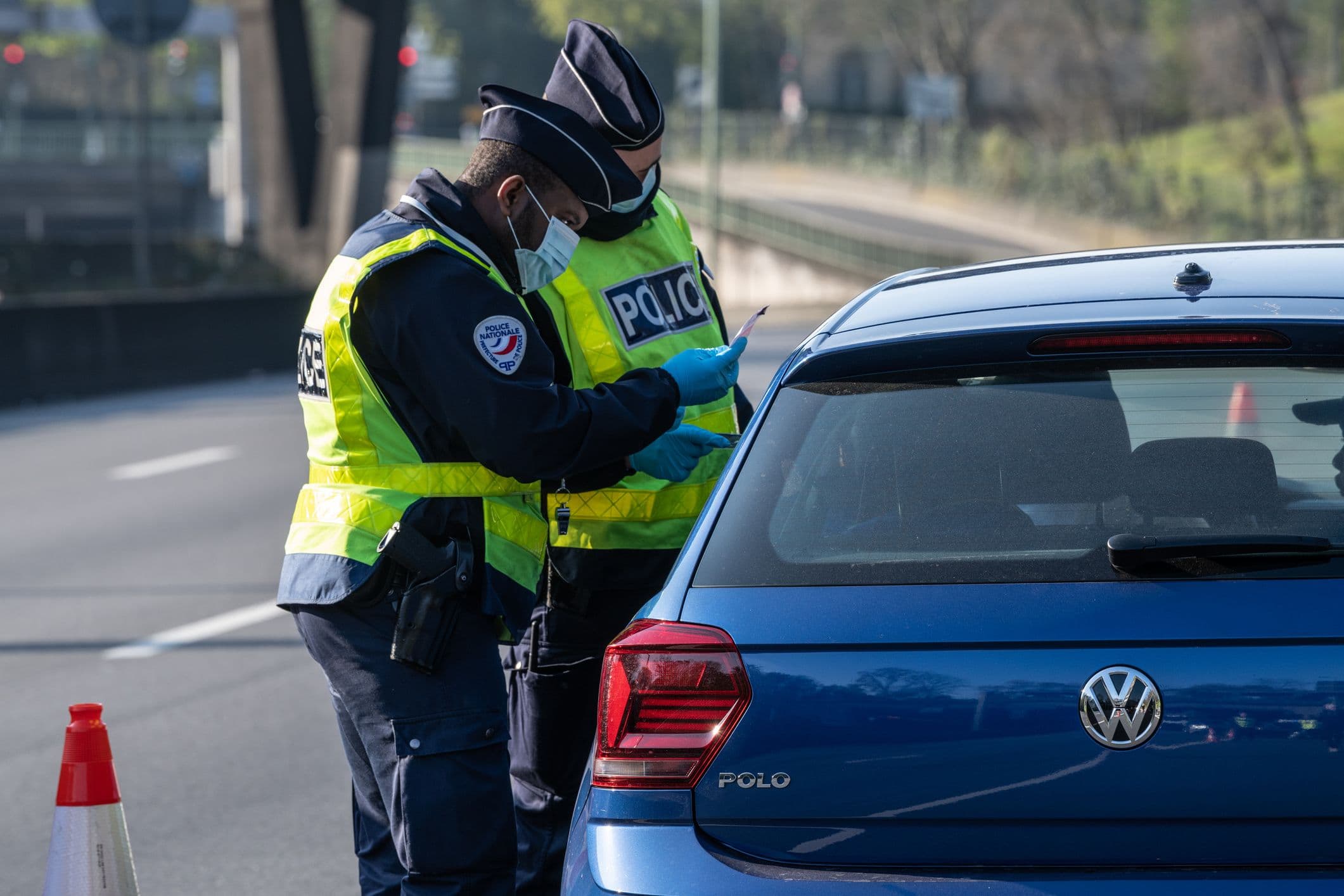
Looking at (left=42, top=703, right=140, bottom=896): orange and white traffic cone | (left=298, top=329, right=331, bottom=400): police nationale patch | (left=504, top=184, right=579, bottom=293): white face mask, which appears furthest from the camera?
(left=42, top=703, right=140, bottom=896): orange and white traffic cone

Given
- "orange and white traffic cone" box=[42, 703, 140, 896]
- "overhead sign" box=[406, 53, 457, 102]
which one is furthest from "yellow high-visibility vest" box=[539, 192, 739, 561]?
"overhead sign" box=[406, 53, 457, 102]

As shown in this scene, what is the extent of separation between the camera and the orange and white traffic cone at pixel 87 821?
11.7 ft

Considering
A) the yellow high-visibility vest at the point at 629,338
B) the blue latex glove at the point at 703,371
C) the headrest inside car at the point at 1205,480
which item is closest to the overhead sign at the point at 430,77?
the yellow high-visibility vest at the point at 629,338

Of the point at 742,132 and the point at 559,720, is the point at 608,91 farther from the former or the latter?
the point at 742,132

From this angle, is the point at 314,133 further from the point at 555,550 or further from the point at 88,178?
the point at 88,178

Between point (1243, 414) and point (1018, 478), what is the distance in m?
0.44

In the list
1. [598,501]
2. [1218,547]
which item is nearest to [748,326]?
[598,501]

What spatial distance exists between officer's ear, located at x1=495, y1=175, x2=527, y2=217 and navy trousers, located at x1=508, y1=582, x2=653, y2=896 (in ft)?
3.16

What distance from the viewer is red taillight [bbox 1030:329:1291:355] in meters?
2.57

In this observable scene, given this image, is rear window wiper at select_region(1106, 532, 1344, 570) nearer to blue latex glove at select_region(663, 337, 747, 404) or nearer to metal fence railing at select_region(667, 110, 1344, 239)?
blue latex glove at select_region(663, 337, 747, 404)

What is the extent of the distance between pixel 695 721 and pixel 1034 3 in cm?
6902

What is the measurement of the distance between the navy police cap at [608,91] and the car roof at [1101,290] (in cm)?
67

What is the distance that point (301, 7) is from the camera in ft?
74.8

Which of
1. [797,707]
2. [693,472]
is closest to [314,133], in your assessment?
[693,472]
